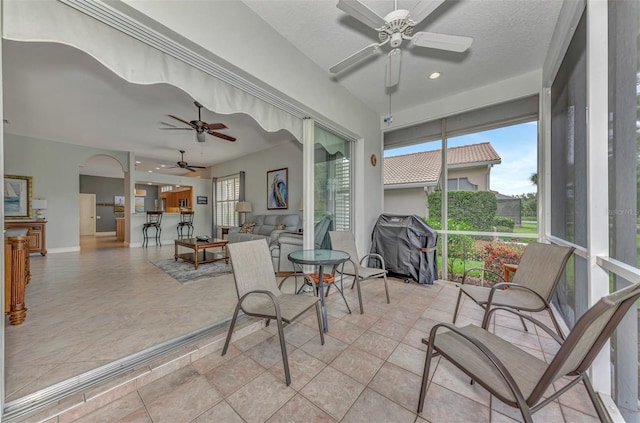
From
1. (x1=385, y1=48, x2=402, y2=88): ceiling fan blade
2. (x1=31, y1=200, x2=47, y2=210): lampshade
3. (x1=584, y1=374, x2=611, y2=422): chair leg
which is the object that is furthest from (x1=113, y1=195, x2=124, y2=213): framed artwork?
(x1=584, y1=374, x2=611, y2=422): chair leg

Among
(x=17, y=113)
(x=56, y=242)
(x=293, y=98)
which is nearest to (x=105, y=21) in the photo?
(x=293, y=98)

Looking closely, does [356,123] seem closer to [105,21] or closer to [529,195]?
[529,195]

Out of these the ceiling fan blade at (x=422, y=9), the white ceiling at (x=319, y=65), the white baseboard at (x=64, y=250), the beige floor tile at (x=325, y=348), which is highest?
the white ceiling at (x=319, y=65)

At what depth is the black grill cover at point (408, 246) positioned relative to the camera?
344 cm

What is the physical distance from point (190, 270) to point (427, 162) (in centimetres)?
468

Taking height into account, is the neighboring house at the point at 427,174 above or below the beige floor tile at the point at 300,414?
above

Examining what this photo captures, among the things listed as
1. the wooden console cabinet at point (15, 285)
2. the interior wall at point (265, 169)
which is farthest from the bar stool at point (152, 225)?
the wooden console cabinet at point (15, 285)

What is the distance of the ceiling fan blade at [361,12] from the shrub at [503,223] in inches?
123

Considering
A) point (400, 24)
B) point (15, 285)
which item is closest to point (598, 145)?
point (400, 24)

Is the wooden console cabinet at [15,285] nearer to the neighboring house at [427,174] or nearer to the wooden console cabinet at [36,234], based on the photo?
the wooden console cabinet at [36,234]

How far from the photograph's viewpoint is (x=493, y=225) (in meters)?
3.43

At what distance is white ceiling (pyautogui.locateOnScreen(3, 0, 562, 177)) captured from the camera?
85.0 inches

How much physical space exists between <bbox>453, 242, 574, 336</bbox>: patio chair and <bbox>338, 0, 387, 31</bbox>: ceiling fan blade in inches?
85.5

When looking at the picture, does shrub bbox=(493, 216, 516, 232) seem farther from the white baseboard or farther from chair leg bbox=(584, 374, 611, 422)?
the white baseboard
